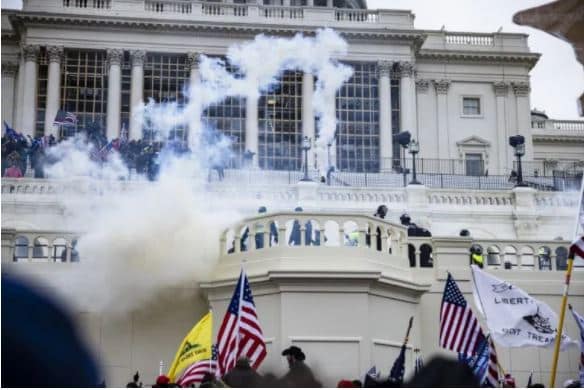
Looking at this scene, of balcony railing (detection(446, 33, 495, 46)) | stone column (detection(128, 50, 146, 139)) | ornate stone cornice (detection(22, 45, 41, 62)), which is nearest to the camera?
ornate stone cornice (detection(22, 45, 41, 62))

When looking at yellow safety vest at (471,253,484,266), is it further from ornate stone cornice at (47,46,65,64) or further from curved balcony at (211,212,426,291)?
ornate stone cornice at (47,46,65,64)

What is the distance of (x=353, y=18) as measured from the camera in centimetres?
3209

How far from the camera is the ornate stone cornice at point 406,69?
33.0 metres

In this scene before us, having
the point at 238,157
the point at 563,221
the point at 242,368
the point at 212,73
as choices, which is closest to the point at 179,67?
the point at 212,73

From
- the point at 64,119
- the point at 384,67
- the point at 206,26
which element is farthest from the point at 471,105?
the point at 64,119

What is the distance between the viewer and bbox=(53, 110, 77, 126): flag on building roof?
27.7m

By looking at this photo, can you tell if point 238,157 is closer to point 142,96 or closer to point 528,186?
point 142,96

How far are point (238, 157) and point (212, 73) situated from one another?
348 cm

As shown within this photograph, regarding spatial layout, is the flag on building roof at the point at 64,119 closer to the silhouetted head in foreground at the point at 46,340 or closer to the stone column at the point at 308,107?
the stone column at the point at 308,107

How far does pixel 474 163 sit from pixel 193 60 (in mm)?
9416

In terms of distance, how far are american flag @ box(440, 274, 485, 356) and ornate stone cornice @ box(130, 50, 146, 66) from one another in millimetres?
24003

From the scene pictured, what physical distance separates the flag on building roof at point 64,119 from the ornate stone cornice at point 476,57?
11.6 metres

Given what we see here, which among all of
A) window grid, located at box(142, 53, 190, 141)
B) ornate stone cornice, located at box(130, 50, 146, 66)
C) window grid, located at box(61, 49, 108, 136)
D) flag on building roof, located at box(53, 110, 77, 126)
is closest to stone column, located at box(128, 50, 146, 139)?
ornate stone cornice, located at box(130, 50, 146, 66)

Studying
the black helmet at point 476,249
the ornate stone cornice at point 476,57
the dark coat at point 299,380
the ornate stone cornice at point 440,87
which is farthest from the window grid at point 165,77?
the dark coat at point 299,380
